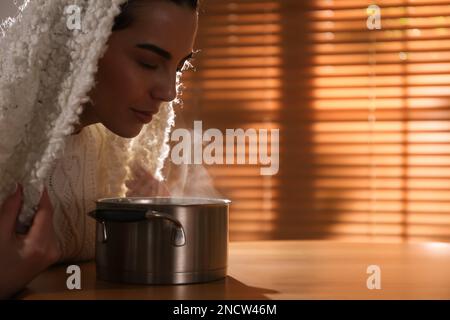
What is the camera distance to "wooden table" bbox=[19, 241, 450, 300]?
0.68m

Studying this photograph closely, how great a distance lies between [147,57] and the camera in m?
0.88

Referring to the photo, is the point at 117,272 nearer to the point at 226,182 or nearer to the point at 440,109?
the point at 226,182

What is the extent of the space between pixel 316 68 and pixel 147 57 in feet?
5.21

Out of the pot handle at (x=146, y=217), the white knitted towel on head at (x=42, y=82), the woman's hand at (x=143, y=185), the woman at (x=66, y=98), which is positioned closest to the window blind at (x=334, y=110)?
the woman's hand at (x=143, y=185)

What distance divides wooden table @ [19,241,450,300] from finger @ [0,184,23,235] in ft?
0.26

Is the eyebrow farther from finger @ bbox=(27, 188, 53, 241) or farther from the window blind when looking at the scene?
the window blind

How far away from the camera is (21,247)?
74cm

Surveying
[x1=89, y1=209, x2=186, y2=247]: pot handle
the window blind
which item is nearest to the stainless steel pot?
[x1=89, y1=209, x2=186, y2=247]: pot handle

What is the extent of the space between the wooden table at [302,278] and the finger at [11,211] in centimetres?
8

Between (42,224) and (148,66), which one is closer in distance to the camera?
(42,224)

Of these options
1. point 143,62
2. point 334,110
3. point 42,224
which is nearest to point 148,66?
point 143,62

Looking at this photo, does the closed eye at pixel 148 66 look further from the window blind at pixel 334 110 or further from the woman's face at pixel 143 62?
the window blind at pixel 334 110

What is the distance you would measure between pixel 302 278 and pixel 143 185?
1.52 feet

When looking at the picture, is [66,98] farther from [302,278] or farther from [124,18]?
[302,278]
